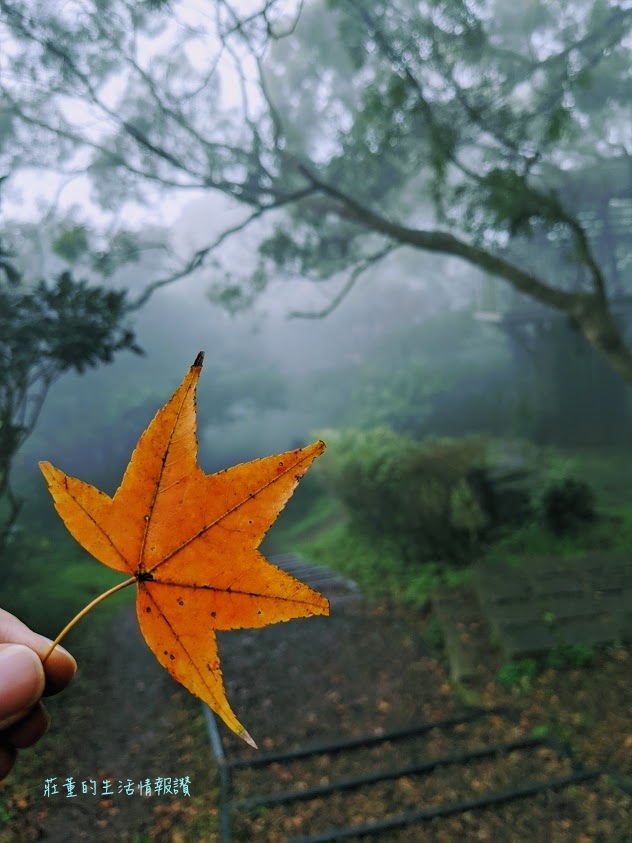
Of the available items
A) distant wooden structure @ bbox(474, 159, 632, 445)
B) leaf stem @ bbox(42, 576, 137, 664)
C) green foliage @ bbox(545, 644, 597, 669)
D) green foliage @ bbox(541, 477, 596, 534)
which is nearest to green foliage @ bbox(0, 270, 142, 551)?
leaf stem @ bbox(42, 576, 137, 664)

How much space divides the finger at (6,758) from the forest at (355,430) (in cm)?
2

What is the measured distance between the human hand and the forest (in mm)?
21

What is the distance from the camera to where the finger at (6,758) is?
47cm

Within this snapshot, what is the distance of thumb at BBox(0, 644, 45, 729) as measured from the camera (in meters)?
0.41

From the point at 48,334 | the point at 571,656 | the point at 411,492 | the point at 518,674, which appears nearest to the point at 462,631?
the point at 518,674

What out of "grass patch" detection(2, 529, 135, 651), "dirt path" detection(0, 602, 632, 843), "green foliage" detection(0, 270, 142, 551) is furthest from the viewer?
"grass patch" detection(2, 529, 135, 651)

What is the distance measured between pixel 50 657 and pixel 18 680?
2.4 inches

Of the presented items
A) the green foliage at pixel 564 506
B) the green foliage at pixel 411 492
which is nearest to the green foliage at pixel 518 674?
the green foliage at pixel 411 492

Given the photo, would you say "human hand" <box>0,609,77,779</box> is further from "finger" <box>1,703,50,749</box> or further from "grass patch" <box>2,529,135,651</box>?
"grass patch" <box>2,529,135,651</box>

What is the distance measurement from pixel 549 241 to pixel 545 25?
213cm

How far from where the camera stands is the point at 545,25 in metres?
5.24

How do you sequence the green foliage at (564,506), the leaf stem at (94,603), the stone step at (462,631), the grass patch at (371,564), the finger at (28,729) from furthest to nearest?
1. the green foliage at (564,506)
2. the grass patch at (371,564)
3. the stone step at (462,631)
4. the finger at (28,729)
5. the leaf stem at (94,603)

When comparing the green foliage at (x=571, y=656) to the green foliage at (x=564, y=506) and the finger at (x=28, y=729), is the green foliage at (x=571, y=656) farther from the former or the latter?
the finger at (x=28, y=729)

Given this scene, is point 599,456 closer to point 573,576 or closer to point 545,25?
point 573,576
